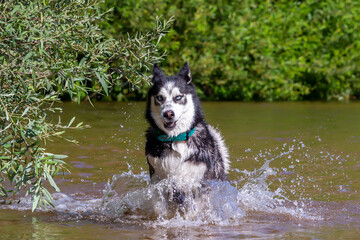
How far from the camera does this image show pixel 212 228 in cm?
534

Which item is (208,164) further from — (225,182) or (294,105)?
(294,105)

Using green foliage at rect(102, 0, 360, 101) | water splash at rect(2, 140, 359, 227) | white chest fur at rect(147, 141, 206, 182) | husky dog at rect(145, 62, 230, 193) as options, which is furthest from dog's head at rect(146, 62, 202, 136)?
green foliage at rect(102, 0, 360, 101)

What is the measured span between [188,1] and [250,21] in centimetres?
176

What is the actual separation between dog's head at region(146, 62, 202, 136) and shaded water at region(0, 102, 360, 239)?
583mm

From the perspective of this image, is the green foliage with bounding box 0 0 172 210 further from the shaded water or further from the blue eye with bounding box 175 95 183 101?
the blue eye with bounding box 175 95 183 101

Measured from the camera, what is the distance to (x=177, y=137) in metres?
5.73

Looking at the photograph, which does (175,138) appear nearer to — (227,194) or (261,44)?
(227,194)

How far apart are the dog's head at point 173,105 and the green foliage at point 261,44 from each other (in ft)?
28.9

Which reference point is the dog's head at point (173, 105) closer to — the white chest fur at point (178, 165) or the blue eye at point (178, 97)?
the blue eye at point (178, 97)

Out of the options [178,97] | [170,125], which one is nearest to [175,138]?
[170,125]

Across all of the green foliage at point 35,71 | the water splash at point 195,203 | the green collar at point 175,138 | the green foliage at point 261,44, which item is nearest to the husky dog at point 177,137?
the green collar at point 175,138

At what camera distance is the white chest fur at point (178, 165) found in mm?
5680

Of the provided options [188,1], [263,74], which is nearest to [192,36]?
[188,1]

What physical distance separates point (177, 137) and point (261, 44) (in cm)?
999
